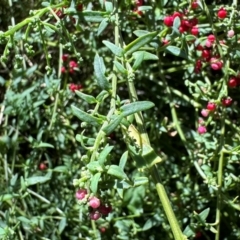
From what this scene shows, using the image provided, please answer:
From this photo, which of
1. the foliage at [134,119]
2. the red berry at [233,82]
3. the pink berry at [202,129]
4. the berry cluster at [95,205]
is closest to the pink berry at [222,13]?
the foliage at [134,119]

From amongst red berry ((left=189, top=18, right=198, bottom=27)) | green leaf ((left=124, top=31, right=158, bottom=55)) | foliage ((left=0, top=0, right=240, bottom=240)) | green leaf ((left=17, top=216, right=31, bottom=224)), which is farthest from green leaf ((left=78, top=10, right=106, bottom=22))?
green leaf ((left=17, top=216, right=31, bottom=224))

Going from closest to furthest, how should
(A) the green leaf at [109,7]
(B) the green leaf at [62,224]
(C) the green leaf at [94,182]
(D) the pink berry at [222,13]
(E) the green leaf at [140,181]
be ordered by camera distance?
(C) the green leaf at [94,182], (E) the green leaf at [140,181], (A) the green leaf at [109,7], (D) the pink berry at [222,13], (B) the green leaf at [62,224]

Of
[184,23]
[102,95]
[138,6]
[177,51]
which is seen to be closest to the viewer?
[102,95]

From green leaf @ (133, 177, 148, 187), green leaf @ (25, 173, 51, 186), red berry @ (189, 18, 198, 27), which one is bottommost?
green leaf @ (25, 173, 51, 186)

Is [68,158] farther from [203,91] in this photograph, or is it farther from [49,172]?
[203,91]

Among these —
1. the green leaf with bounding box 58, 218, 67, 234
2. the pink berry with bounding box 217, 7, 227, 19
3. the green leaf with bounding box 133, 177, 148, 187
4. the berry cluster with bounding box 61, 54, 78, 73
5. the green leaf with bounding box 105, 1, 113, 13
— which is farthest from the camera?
the berry cluster with bounding box 61, 54, 78, 73

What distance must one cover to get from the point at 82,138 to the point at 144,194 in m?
0.45

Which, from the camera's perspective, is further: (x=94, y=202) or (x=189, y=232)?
(x=189, y=232)

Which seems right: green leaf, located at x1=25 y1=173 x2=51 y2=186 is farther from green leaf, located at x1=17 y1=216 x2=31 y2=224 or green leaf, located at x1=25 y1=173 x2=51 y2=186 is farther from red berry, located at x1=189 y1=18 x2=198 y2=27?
red berry, located at x1=189 y1=18 x2=198 y2=27

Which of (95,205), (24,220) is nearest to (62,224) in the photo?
(24,220)

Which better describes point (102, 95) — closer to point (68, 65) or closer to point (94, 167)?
point (94, 167)

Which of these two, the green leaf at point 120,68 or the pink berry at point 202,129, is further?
the pink berry at point 202,129

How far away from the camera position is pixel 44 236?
4.30ft

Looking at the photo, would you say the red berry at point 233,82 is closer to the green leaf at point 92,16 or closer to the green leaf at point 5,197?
the green leaf at point 92,16
